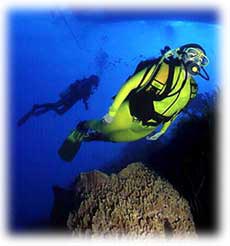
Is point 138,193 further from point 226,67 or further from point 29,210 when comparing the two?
point 226,67

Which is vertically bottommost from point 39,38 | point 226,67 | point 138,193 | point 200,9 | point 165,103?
point 138,193

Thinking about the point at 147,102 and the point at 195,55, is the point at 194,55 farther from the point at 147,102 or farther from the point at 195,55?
the point at 147,102

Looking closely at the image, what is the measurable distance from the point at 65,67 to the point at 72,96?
182 mm

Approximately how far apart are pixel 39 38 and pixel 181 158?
3.77 ft

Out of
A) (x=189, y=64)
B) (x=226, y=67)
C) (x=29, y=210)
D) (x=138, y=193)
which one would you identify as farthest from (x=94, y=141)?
(x=226, y=67)

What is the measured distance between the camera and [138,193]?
2395 mm

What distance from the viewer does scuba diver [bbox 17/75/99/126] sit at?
2.44 m

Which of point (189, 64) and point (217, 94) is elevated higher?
point (189, 64)

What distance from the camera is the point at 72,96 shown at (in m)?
2.47

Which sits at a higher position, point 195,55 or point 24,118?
point 195,55

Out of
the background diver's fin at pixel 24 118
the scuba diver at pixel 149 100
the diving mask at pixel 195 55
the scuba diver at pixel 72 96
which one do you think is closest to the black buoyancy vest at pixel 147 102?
the scuba diver at pixel 149 100

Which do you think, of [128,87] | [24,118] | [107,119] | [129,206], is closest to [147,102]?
[128,87]

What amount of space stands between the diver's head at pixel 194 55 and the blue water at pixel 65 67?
0.03 meters

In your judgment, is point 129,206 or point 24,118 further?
point 24,118
